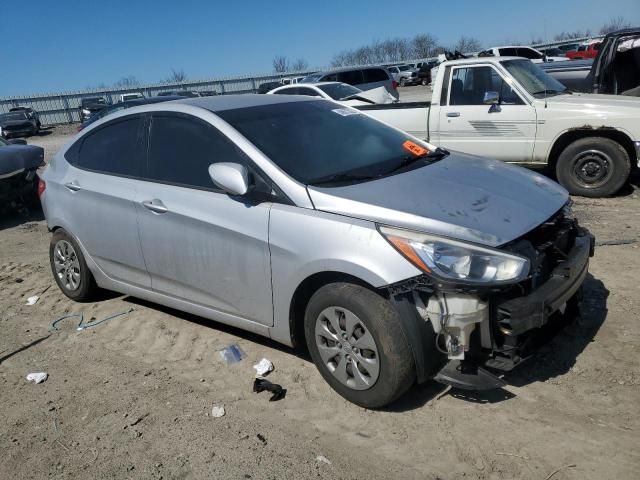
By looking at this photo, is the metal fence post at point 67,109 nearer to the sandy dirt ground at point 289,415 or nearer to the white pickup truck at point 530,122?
the white pickup truck at point 530,122

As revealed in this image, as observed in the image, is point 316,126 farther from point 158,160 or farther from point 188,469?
point 188,469

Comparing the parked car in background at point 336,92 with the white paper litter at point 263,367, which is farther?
the parked car in background at point 336,92

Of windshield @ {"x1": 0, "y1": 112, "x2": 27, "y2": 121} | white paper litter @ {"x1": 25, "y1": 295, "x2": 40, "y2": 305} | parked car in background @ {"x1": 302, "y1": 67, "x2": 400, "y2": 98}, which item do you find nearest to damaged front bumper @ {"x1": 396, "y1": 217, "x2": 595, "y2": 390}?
white paper litter @ {"x1": 25, "y1": 295, "x2": 40, "y2": 305}

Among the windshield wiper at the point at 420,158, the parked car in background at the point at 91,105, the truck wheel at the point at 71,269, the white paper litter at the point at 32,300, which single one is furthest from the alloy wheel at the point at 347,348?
the parked car in background at the point at 91,105

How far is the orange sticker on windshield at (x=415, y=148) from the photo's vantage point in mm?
4090

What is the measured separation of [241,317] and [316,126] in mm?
1442

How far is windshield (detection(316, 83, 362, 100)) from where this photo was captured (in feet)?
41.8

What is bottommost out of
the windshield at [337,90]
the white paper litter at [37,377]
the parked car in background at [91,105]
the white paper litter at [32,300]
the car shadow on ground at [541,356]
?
the parked car in background at [91,105]

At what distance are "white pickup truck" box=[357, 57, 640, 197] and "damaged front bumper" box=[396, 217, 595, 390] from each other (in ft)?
15.5

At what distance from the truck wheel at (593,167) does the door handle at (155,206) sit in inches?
218

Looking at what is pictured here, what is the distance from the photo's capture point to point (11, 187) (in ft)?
28.3

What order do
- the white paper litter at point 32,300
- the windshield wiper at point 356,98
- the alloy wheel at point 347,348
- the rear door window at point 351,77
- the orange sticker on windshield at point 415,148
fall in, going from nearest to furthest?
the alloy wheel at point 347,348 → the orange sticker on windshield at point 415,148 → the white paper litter at point 32,300 → the windshield wiper at point 356,98 → the rear door window at point 351,77

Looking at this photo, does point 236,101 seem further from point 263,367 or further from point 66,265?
point 66,265

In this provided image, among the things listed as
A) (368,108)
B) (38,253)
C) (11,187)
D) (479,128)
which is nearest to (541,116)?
(479,128)
